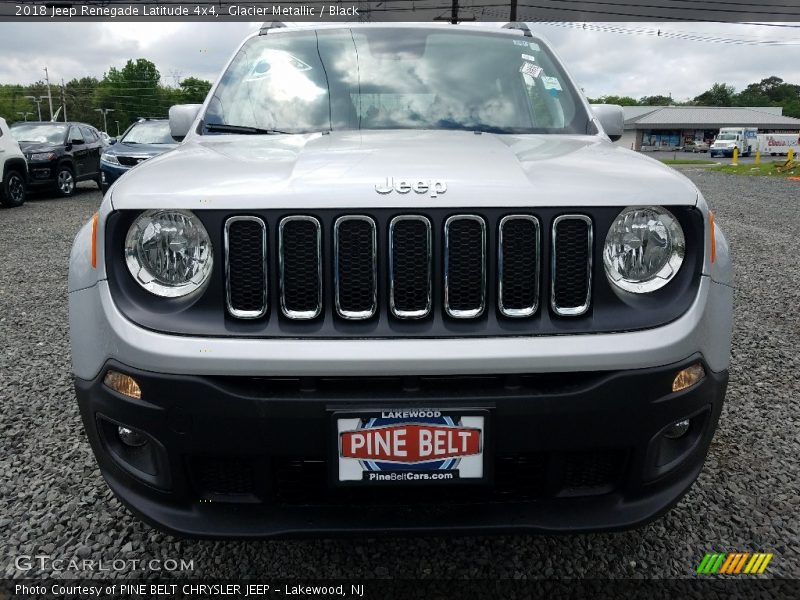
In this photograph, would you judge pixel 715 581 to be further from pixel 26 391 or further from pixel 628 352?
pixel 26 391

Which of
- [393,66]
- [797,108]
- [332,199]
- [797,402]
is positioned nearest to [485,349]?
[332,199]

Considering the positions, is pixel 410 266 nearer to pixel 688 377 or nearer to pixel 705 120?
pixel 688 377

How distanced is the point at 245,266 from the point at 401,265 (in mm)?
396

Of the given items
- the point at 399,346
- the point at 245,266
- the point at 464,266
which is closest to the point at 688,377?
the point at 464,266

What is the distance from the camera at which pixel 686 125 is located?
82.4 meters

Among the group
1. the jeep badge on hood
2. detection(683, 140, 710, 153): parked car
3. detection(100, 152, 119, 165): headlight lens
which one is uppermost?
the jeep badge on hood

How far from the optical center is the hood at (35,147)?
46.1 feet

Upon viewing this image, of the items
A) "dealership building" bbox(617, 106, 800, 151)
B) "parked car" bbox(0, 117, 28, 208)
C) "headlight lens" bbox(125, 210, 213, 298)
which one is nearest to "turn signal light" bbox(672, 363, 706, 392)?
"headlight lens" bbox(125, 210, 213, 298)

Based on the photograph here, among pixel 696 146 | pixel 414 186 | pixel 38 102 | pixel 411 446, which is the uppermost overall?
pixel 414 186

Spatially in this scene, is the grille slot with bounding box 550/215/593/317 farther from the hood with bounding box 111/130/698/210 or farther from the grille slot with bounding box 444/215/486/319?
the grille slot with bounding box 444/215/486/319

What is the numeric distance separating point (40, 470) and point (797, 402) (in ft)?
12.0

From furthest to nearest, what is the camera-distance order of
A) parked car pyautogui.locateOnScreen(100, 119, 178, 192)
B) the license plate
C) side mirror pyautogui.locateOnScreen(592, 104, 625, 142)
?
parked car pyautogui.locateOnScreen(100, 119, 178, 192)
side mirror pyautogui.locateOnScreen(592, 104, 625, 142)
the license plate

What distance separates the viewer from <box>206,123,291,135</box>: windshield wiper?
8.84ft

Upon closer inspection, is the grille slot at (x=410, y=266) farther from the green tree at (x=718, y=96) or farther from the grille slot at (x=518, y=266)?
the green tree at (x=718, y=96)
